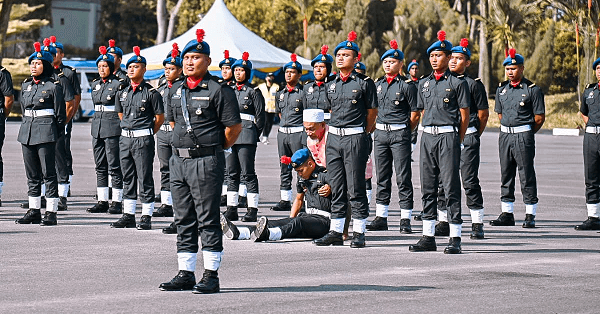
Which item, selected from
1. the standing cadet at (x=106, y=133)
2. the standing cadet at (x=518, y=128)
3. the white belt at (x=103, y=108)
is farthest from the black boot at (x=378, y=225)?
the white belt at (x=103, y=108)

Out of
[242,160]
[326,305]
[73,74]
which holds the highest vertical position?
[73,74]

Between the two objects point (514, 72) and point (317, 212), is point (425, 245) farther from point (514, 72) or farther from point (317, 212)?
point (514, 72)

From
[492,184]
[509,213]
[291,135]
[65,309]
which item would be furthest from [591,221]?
[65,309]

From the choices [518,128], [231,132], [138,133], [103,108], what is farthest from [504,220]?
[231,132]

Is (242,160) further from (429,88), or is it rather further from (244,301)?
(244,301)

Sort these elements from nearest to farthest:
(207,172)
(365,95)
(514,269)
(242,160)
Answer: (207,172) < (514,269) < (365,95) < (242,160)

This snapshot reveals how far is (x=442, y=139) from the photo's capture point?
11562 millimetres

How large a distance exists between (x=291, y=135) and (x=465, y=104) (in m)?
4.67

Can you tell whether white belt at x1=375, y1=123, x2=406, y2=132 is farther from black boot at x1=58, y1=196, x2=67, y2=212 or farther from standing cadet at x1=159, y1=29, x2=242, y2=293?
standing cadet at x1=159, y1=29, x2=242, y2=293

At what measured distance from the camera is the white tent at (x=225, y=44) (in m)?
34.8

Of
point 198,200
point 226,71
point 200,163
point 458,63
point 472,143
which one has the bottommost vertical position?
point 198,200

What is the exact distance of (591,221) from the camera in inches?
545

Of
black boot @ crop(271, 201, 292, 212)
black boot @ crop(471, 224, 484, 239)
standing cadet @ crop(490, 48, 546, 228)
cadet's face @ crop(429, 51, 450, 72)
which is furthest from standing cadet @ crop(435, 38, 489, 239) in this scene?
black boot @ crop(271, 201, 292, 212)

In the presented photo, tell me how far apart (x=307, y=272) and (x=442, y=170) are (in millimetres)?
2430
